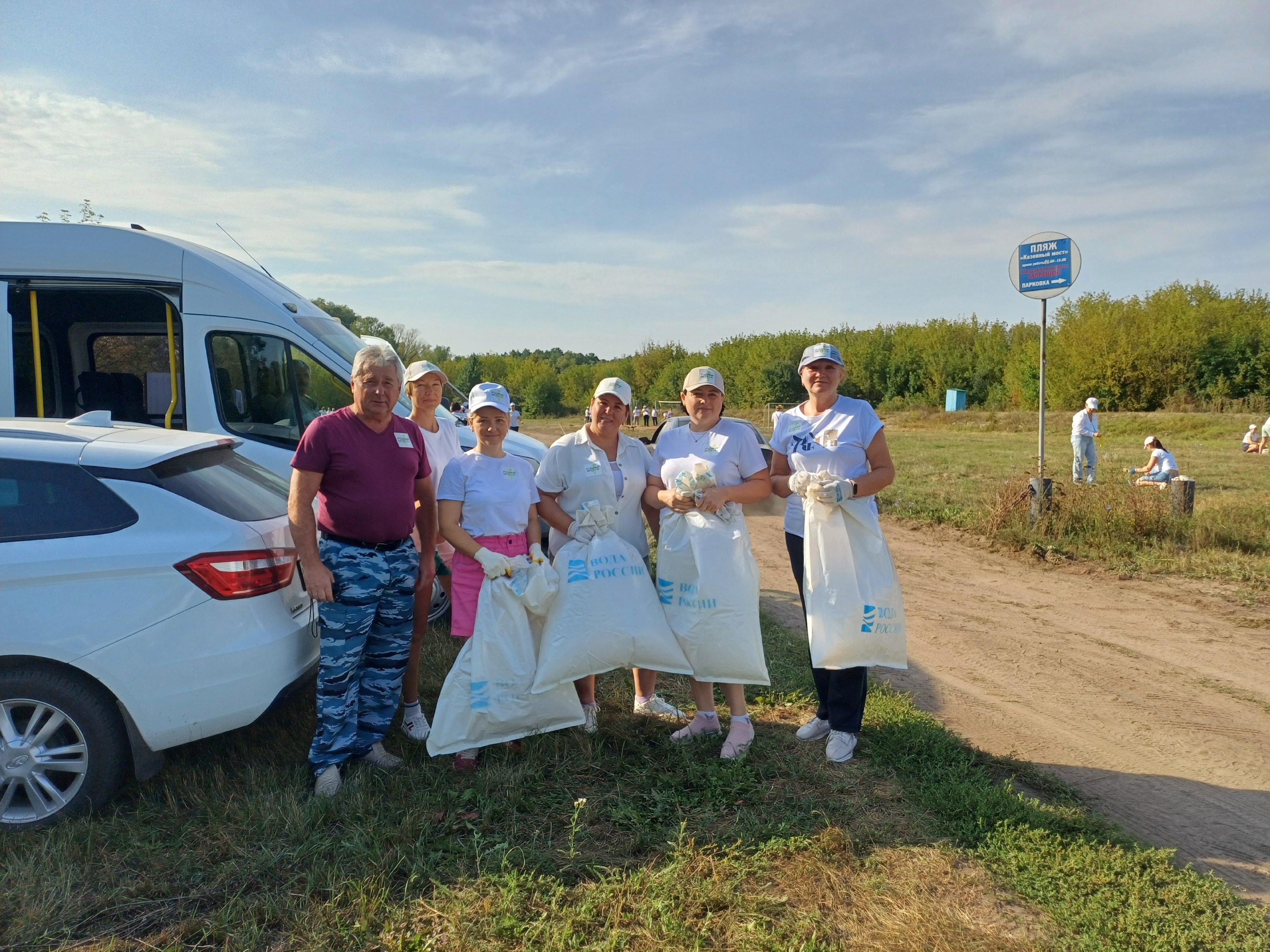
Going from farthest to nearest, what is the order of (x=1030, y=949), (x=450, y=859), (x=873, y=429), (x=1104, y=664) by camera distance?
(x=1104, y=664), (x=873, y=429), (x=450, y=859), (x=1030, y=949)

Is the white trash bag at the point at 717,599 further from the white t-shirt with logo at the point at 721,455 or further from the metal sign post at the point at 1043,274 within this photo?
the metal sign post at the point at 1043,274

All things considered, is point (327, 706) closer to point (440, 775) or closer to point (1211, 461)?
point (440, 775)

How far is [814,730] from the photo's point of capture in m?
4.25

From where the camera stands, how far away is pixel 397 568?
12.2ft

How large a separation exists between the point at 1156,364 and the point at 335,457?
4549 centimetres

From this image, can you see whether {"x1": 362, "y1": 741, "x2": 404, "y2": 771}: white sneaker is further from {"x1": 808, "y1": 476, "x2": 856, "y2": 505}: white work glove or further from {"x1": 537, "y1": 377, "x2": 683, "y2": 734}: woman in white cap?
{"x1": 808, "y1": 476, "x2": 856, "y2": 505}: white work glove

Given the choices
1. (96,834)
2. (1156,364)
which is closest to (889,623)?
(96,834)

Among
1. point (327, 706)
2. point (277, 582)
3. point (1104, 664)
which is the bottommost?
point (1104, 664)

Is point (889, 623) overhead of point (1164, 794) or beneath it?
overhead

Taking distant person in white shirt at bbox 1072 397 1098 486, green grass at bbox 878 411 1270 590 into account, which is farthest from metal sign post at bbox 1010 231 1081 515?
distant person in white shirt at bbox 1072 397 1098 486

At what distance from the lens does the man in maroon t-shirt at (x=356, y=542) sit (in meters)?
3.47

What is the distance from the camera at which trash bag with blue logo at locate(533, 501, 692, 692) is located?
12.4 ft

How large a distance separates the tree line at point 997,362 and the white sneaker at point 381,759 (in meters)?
24.8

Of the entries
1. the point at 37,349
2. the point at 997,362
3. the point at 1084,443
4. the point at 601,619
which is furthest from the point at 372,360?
the point at 997,362
